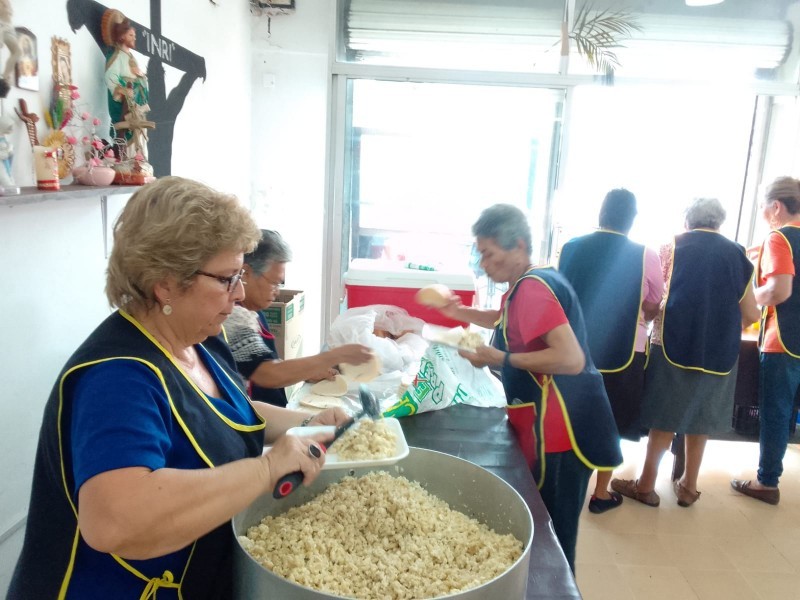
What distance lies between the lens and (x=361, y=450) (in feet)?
3.92

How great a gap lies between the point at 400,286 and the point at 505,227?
116 cm

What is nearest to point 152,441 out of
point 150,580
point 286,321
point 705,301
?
point 150,580

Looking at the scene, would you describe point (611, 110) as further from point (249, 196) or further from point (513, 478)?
point (513, 478)

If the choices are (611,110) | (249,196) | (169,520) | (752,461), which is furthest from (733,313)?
(249,196)

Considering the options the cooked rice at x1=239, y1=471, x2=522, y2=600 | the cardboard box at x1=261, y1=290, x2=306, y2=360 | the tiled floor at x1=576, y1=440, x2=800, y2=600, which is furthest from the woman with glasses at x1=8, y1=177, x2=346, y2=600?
the tiled floor at x1=576, y1=440, x2=800, y2=600

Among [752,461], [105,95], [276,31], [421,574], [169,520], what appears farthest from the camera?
[276,31]

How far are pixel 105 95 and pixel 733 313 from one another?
9.33 ft

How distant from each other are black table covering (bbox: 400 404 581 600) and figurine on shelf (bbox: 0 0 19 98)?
4.71 ft

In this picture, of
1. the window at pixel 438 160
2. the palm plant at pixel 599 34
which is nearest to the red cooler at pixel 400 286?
the window at pixel 438 160

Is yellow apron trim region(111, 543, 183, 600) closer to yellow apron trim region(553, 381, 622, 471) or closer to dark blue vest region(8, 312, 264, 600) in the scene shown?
dark blue vest region(8, 312, 264, 600)

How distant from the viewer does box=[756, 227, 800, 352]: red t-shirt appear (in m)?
2.84

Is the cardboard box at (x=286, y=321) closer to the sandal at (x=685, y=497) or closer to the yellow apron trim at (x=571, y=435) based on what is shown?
the yellow apron trim at (x=571, y=435)

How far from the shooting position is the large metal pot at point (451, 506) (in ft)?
2.62

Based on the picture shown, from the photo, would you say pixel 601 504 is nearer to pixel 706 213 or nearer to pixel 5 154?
pixel 706 213
